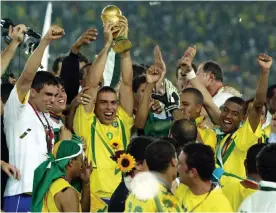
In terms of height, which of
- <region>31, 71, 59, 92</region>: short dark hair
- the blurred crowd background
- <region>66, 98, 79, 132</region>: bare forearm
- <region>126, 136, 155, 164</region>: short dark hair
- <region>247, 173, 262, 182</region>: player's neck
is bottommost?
<region>247, 173, 262, 182</region>: player's neck

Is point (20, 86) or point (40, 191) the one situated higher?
point (20, 86)

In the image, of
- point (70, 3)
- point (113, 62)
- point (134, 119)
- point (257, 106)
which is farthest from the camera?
point (70, 3)

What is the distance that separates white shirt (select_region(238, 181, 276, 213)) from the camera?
8.07 metres

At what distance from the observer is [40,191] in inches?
353

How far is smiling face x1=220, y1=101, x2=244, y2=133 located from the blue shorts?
2.20m

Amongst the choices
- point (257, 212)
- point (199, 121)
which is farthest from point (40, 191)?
point (199, 121)

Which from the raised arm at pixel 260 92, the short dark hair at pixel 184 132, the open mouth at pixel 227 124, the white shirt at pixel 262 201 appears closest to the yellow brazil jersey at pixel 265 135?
the raised arm at pixel 260 92

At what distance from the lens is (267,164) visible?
27.1 feet

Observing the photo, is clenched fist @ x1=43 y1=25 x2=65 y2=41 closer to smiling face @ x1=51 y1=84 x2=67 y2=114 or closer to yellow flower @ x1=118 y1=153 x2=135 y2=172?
smiling face @ x1=51 y1=84 x2=67 y2=114

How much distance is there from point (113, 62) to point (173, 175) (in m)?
4.14

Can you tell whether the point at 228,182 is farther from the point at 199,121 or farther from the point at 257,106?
the point at 199,121

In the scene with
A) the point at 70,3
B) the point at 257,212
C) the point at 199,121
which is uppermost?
the point at 70,3

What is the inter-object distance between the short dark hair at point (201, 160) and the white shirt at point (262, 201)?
1.16 ft

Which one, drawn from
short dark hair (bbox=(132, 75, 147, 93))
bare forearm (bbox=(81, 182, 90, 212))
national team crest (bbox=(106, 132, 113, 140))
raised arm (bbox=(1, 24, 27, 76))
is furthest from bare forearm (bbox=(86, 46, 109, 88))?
bare forearm (bbox=(81, 182, 90, 212))
